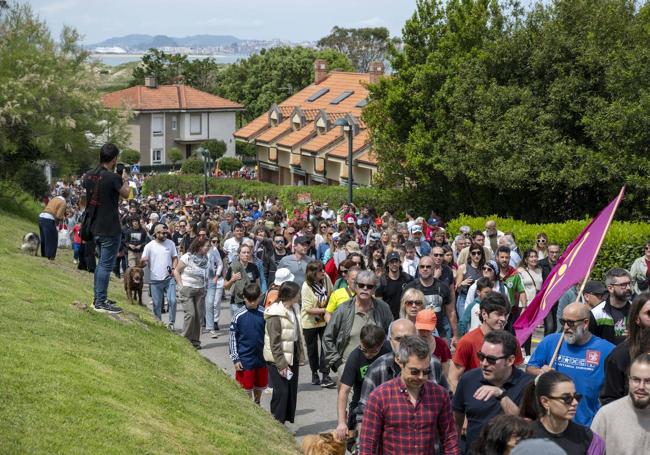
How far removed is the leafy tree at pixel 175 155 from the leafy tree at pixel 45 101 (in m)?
49.2

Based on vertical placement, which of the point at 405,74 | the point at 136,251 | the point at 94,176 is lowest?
the point at 136,251

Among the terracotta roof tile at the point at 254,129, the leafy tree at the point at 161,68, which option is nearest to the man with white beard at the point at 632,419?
the terracotta roof tile at the point at 254,129

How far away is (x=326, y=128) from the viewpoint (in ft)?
209

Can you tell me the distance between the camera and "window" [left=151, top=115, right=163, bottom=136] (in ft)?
314

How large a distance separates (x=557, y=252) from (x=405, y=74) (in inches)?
875

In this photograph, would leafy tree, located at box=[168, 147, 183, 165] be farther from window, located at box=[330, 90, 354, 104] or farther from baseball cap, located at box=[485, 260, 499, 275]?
baseball cap, located at box=[485, 260, 499, 275]

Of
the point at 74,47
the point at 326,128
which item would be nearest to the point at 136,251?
the point at 74,47

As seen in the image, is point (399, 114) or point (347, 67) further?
point (347, 67)

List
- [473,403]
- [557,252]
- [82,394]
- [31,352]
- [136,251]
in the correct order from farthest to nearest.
A: [136,251]
[557,252]
[31,352]
[82,394]
[473,403]

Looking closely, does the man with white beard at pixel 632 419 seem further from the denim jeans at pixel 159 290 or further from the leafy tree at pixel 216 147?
the leafy tree at pixel 216 147

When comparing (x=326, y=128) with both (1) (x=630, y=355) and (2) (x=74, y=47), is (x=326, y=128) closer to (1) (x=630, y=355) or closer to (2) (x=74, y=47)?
(2) (x=74, y=47)

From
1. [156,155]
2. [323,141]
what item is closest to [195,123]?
[156,155]

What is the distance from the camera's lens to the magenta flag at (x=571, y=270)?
8.94 metres

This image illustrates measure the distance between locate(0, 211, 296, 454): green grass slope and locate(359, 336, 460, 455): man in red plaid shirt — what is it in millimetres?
2180
